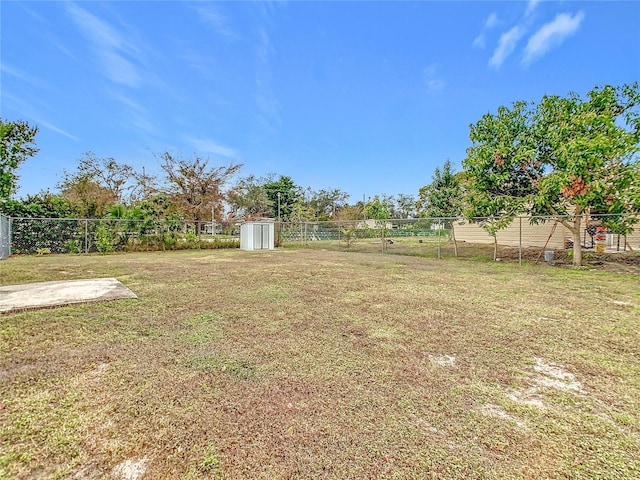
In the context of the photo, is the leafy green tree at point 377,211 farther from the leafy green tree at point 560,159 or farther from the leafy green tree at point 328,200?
the leafy green tree at point 560,159

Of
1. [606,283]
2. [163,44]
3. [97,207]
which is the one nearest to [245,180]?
[97,207]

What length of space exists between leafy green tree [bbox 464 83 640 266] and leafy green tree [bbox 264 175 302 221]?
27.3 meters

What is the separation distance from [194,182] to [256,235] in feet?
31.5

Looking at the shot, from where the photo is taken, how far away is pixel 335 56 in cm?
1309

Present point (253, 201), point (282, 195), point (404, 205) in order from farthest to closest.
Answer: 1. point (404, 205)
2. point (282, 195)
3. point (253, 201)

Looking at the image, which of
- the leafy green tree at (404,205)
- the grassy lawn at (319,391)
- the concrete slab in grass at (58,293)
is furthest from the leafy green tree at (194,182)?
the leafy green tree at (404,205)

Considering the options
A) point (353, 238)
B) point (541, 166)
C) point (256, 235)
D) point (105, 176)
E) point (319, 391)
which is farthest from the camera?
point (105, 176)

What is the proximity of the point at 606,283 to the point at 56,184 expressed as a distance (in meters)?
27.5

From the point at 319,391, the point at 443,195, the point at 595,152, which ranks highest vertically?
the point at 443,195

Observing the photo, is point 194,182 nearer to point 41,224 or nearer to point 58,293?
point 41,224

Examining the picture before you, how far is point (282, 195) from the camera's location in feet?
122

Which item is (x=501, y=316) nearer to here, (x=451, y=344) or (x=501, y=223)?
(x=451, y=344)

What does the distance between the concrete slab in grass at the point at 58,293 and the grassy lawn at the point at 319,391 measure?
37 cm

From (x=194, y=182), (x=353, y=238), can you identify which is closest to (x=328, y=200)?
(x=194, y=182)
